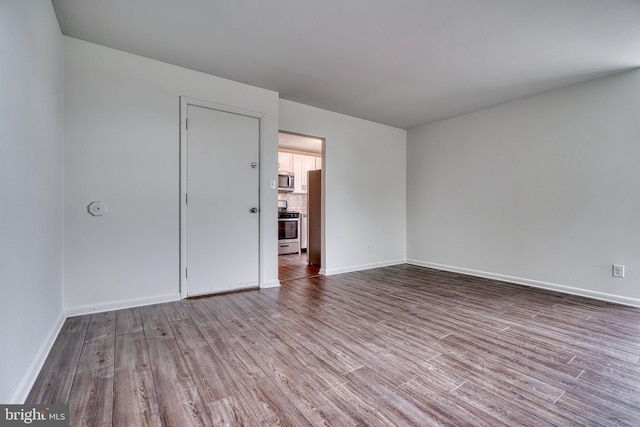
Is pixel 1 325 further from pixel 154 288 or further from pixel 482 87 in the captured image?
pixel 482 87

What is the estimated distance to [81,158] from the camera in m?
2.65

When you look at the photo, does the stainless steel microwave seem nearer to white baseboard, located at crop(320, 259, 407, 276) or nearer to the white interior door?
white baseboard, located at crop(320, 259, 407, 276)

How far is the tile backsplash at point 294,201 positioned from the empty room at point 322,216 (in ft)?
9.22

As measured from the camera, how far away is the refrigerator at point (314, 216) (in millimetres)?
5016

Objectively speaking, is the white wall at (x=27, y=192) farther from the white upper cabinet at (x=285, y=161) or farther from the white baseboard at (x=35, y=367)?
the white upper cabinet at (x=285, y=161)

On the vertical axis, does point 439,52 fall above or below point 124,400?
above

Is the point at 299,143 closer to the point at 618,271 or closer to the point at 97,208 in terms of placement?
the point at 97,208

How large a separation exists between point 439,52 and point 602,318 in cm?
288

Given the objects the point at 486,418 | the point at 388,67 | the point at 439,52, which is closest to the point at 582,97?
the point at 439,52

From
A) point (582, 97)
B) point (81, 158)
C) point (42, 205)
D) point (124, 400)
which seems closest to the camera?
point (124, 400)

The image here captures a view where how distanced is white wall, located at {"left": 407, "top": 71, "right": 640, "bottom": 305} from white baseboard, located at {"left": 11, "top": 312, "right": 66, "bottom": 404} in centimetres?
483

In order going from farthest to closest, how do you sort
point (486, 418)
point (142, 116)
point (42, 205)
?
point (142, 116) → point (42, 205) → point (486, 418)

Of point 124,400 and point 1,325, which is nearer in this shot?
point 1,325

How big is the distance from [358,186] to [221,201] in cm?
229
